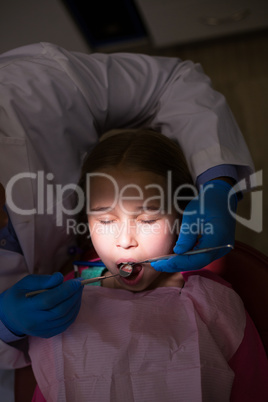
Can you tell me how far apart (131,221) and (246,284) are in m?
0.36

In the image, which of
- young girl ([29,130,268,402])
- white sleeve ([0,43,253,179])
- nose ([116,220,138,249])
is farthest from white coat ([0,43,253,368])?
nose ([116,220,138,249])

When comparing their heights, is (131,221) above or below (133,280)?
above

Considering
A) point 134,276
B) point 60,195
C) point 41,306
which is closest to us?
point 41,306

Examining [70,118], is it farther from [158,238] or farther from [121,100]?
[158,238]

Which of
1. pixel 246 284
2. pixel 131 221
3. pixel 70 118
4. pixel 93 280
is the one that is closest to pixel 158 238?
pixel 131 221

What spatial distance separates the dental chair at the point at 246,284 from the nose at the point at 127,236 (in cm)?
28

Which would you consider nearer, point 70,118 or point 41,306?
point 41,306

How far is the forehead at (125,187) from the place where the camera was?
888 millimetres

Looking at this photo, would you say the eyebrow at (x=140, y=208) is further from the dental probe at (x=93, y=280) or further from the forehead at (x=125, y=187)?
the dental probe at (x=93, y=280)

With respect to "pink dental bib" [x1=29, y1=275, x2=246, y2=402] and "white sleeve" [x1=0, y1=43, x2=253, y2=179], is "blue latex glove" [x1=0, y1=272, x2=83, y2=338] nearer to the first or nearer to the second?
"pink dental bib" [x1=29, y1=275, x2=246, y2=402]

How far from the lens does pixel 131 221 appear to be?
87 cm

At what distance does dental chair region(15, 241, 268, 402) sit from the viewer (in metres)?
0.94

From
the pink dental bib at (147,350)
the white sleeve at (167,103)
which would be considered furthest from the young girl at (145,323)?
the white sleeve at (167,103)

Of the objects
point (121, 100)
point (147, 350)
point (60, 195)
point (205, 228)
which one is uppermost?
point (121, 100)
